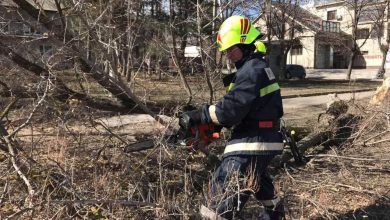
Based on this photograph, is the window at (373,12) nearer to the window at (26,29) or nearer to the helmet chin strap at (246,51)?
the window at (26,29)

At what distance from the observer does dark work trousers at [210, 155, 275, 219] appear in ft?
10.2

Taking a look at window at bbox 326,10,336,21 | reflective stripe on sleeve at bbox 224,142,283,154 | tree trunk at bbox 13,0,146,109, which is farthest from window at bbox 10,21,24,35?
window at bbox 326,10,336,21

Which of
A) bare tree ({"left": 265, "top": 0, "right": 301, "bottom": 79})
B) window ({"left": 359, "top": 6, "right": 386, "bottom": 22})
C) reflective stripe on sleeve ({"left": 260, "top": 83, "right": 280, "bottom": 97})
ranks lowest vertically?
reflective stripe on sleeve ({"left": 260, "top": 83, "right": 280, "bottom": 97})

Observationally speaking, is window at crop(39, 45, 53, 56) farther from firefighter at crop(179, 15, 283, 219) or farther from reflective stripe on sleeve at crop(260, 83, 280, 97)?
reflective stripe on sleeve at crop(260, 83, 280, 97)

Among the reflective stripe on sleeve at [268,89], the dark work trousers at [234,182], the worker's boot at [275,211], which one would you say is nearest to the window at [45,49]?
the dark work trousers at [234,182]

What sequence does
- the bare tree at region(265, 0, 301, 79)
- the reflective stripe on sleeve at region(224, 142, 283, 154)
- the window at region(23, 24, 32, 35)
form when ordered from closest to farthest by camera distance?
the reflective stripe on sleeve at region(224, 142, 283, 154) → the window at region(23, 24, 32, 35) → the bare tree at region(265, 0, 301, 79)

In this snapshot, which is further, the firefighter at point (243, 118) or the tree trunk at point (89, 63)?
the tree trunk at point (89, 63)

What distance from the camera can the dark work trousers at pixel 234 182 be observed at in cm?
311

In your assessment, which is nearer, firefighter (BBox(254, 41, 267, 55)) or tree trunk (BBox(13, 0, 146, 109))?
firefighter (BBox(254, 41, 267, 55))

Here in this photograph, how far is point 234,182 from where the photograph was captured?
3.07 m

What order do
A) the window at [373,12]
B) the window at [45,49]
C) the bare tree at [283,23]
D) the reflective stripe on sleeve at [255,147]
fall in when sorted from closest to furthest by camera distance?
1. the reflective stripe on sleeve at [255,147]
2. the window at [45,49]
3. the bare tree at [283,23]
4. the window at [373,12]

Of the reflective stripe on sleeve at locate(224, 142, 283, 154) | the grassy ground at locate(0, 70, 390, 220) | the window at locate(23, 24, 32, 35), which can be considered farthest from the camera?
the window at locate(23, 24, 32, 35)

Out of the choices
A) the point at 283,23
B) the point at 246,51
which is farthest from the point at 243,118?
the point at 283,23

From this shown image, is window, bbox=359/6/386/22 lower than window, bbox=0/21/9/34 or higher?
higher
